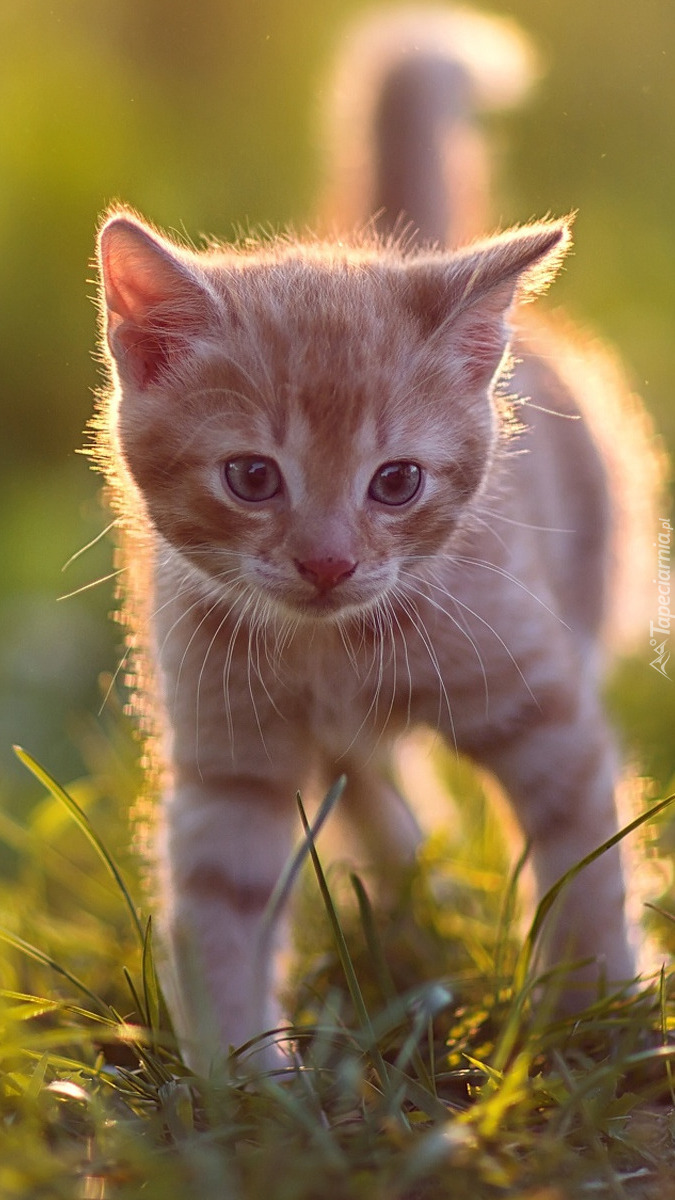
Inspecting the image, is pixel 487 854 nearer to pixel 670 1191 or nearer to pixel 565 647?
pixel 565 647

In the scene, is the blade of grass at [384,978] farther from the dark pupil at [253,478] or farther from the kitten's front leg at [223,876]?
the dark pupil at [253,478]

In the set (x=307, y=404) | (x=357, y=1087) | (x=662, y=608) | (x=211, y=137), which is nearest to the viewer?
(x=357, y=1087)

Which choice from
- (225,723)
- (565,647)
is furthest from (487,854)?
(225,723)

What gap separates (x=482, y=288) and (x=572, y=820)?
0.63 metres

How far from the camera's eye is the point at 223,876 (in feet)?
4.89

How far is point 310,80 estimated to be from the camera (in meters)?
1.74

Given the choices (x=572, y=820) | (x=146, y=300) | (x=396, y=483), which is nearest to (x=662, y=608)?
(x=572, y=820)

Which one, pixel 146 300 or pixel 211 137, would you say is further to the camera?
pixel 211 137

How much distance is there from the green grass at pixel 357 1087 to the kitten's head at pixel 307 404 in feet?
1.03

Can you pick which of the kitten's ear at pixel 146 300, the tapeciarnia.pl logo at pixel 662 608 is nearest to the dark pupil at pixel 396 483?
the kitten's ear at pixel 146 300

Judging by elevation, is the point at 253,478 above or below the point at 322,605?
above

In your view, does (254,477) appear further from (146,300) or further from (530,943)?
(530,943)

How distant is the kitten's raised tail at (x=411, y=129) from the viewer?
1.78 meters

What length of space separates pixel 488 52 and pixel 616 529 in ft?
2.47
